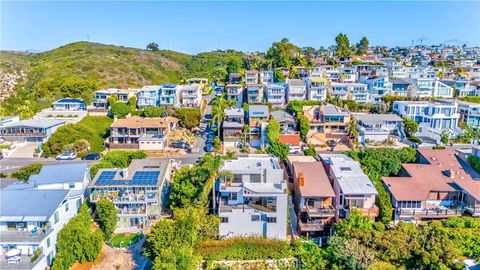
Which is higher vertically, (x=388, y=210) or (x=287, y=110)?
(x=287, y=110)

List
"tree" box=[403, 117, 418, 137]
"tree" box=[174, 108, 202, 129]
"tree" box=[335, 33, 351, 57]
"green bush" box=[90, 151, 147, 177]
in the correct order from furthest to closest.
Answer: "tree" box=[335, 33, 351, 57], "tree" box=[174, 108, 202, 129], "tree" box=[403, 117, 418, 137], "green bush" box=[90, 151, 147, 177]

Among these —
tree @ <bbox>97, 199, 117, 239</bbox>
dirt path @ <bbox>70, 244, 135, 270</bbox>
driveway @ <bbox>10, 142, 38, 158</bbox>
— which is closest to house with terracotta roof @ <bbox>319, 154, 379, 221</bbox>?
dirt path @ <bbox>70, 244, 135, 270</bbox>

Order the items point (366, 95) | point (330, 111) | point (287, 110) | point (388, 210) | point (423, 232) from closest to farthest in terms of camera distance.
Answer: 1. point (423, 232)
2. point (388, 210)
3. point (330, 111)
4. point (287, 110)
5. point (366, 95)

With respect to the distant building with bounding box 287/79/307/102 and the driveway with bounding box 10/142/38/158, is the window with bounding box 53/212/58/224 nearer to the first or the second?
the driveway with bounding box 10/142/38/158

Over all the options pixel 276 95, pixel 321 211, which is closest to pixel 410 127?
pixel 276 95

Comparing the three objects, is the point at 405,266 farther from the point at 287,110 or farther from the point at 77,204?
the point at 287,110

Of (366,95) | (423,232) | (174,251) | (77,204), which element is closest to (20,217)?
(77,204)

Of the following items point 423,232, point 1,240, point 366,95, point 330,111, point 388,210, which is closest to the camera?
point 1,240
